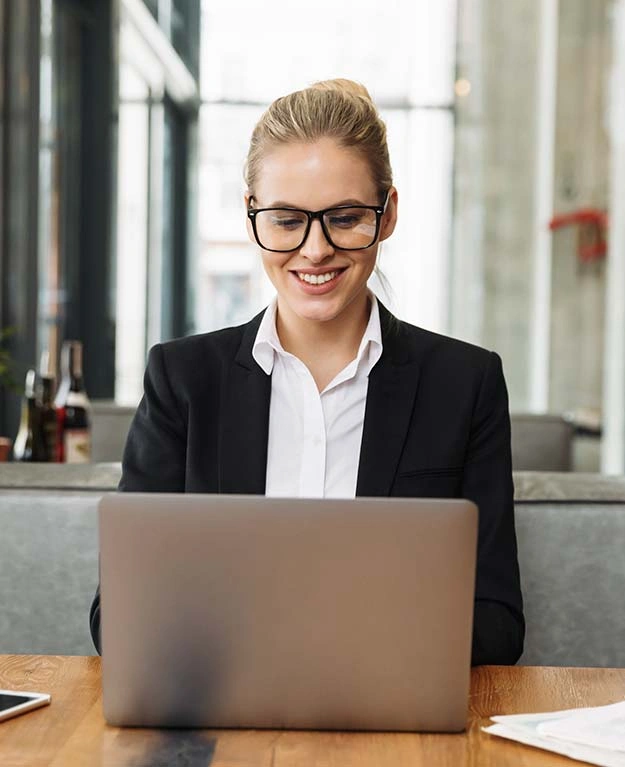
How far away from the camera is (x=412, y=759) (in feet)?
3.32

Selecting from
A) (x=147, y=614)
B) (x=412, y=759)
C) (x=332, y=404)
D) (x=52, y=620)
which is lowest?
(x=52, y=620)

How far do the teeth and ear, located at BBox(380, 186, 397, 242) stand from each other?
106 millimetres

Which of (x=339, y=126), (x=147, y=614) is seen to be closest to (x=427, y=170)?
(x=339, y=126)

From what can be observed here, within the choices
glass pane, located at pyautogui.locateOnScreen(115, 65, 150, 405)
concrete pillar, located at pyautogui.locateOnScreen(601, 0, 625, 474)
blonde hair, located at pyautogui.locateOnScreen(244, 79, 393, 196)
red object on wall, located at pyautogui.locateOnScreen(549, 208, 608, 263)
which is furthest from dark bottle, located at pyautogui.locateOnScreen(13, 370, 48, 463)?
red object on wall, located at pyautogui.locateOnScreen(549, 208, 608, 263)

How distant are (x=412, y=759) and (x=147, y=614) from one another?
0.84 feet

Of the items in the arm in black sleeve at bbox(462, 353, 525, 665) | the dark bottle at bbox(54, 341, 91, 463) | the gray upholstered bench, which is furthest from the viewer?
the dark bottle at bbox(54, 341, 91, 463)

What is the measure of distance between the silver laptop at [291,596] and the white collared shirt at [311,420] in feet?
2.09

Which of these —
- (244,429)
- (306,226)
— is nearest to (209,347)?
(244,429)

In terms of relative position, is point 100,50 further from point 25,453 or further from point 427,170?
point 25,453

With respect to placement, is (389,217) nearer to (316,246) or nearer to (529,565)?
(316,246)

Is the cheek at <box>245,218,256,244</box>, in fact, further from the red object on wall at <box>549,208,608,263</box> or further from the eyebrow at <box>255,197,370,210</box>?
the red object on wall at <box>549,208,608,263</box>

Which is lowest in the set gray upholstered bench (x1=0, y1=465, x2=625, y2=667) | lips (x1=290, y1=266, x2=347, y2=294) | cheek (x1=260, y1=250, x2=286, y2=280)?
gray upholstered bench (x1=0, y1=465, x2=625, y2=667)

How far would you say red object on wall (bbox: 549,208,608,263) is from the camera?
7.44 metres

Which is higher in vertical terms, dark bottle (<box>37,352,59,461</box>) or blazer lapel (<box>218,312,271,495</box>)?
blazer lapel (<box>218,312,271,495</box>)
